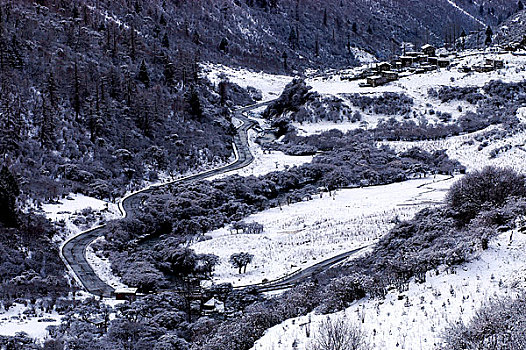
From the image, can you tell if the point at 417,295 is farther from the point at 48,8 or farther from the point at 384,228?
the point at 48,8

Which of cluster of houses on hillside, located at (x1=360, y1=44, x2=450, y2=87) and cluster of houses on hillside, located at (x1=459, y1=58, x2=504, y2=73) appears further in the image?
cluster of houses on hillside, located at (x1=360, y1=44, x2=450, y2=87)

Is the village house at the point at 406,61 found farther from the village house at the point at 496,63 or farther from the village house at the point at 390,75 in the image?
the village house at the point at 496,63

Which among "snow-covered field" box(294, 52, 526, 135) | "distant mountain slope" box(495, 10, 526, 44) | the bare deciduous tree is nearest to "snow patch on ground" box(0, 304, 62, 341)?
the bare deciduous tree

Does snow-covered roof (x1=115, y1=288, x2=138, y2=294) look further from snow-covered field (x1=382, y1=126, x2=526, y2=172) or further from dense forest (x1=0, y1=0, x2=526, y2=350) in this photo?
snow-covered field (x1=382, y1=126, x2=526, y2=172)

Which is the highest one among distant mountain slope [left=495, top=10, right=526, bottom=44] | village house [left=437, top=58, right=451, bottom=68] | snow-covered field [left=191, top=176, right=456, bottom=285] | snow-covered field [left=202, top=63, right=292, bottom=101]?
distant mountain slope [left=495, top=10, right=526, bottom=44]

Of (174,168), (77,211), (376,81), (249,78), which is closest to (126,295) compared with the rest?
(77,211)

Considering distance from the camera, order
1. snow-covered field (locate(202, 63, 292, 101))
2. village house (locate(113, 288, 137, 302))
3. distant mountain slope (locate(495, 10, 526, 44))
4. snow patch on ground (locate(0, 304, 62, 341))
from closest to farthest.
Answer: snow patch on ground (locate(0, 304, 62, 341)), village house (locate(113, 288, 137, 302)), snow-covered field (locate(202, 63, 292, 101)), distant mountain slope (locate(495, 10, 526, 44))

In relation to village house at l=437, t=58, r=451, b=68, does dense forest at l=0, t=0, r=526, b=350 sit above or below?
below

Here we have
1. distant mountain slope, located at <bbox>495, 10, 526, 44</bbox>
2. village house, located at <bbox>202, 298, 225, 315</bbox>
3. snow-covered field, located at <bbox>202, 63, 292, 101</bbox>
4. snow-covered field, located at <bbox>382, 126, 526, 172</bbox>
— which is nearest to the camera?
village house, located at <bbox>202, 298, 225, 315</bbox>
